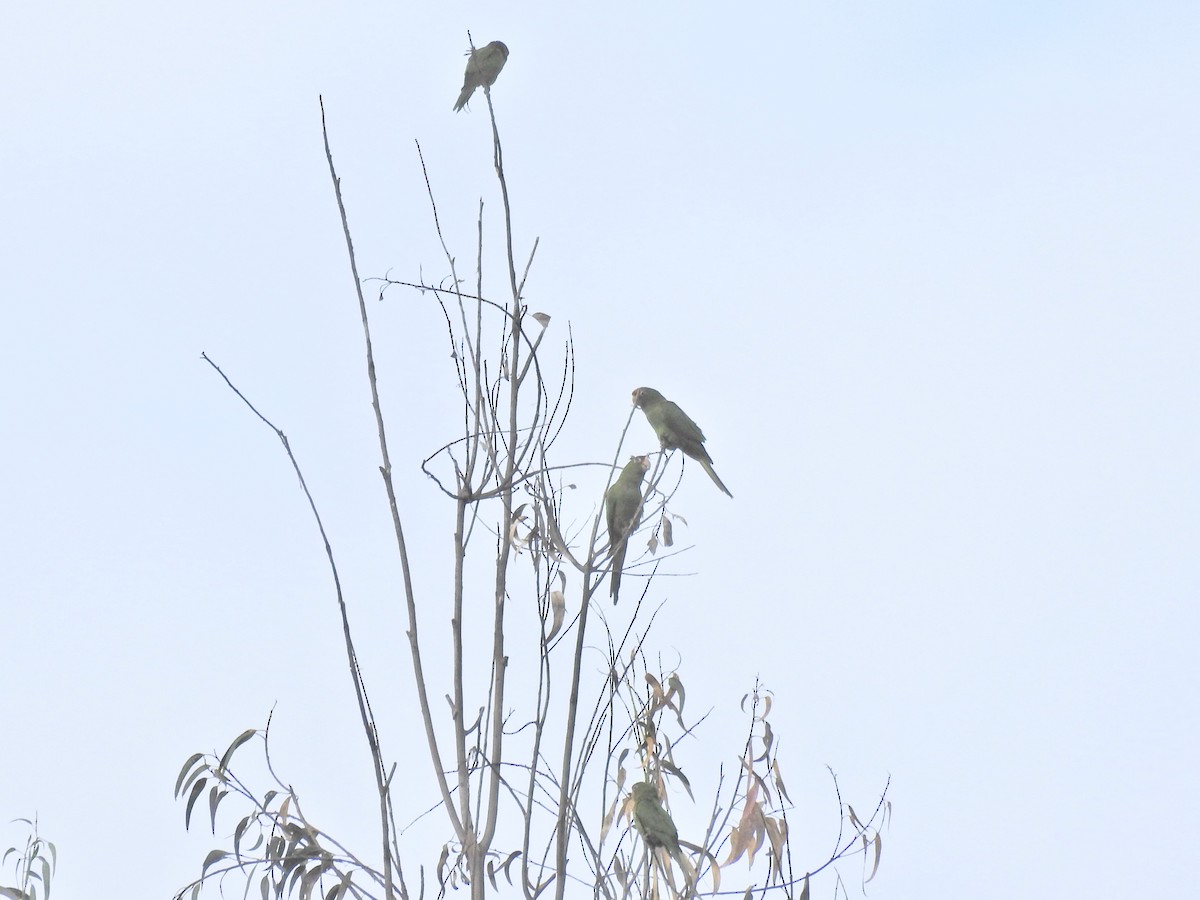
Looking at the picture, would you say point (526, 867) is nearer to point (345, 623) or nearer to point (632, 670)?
point (345, 623)

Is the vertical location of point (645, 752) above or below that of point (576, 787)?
above

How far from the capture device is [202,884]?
10.0ft

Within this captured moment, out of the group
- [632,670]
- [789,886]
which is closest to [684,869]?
[789,886]

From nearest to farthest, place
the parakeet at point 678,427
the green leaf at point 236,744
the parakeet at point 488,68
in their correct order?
1. the green leaf at point 236,744
2. the parakeet at point 678,427
3. the parakeet at point 488,68

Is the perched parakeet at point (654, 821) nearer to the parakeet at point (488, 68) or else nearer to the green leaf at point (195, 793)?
the green leaf at point (195, 793)

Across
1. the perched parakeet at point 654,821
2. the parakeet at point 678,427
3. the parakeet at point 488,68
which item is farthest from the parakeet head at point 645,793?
the parakeet at point 488,68

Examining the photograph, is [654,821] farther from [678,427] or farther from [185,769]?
[678,427]

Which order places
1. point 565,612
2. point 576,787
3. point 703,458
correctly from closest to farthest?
point 576,787 → point 565,612 → point 703,458

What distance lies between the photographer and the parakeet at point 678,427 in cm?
707

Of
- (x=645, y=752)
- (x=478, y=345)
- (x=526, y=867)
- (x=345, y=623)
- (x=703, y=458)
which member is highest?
(x=703, y=458)

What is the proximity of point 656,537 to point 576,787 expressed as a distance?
4.05 feet

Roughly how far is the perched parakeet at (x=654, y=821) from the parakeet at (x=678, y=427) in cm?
353

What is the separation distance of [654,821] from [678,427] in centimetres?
380

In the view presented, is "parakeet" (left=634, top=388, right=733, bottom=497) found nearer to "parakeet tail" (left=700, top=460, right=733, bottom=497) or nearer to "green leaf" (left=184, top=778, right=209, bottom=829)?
"parakeet tail" (left=700, top=460, right=733, bottom=497)
